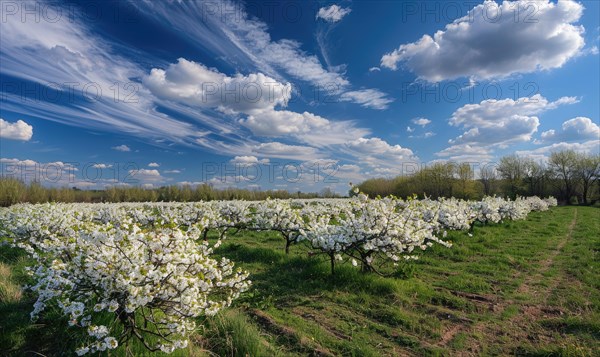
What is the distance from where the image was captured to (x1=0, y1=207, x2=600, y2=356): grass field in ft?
19.0

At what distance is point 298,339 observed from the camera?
591cm

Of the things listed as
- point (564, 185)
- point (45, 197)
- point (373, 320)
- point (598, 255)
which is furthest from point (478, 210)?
point (564, 185)

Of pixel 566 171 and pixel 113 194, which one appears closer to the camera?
pixel 113 194

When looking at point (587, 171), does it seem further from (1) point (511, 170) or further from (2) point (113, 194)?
(2) point (113, 194)

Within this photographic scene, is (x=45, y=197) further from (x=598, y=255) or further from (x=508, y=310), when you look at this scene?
(x=598, y=255)

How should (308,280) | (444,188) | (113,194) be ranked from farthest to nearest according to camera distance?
1. (444,188)
2. (113,194)
3. (308,280)

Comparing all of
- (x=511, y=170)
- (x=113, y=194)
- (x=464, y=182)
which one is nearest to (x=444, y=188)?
(x=464, y=182)

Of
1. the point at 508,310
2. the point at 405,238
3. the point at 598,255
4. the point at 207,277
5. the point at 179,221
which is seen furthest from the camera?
the point at 179,221

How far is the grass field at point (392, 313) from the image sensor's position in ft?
19.0

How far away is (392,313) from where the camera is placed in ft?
23.7

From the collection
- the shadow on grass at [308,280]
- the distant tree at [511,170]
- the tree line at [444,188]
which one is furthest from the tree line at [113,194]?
the distant tree at [511,170]

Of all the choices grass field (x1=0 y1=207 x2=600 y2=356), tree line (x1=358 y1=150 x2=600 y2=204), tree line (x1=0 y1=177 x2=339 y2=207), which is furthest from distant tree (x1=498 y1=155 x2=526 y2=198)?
grass field (x1=0 y1=207 x2=600 y2=356)

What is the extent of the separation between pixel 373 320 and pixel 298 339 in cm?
193

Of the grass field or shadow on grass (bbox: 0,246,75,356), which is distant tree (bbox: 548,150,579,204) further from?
shadow on grass (bbox: 0,246,75,356)
